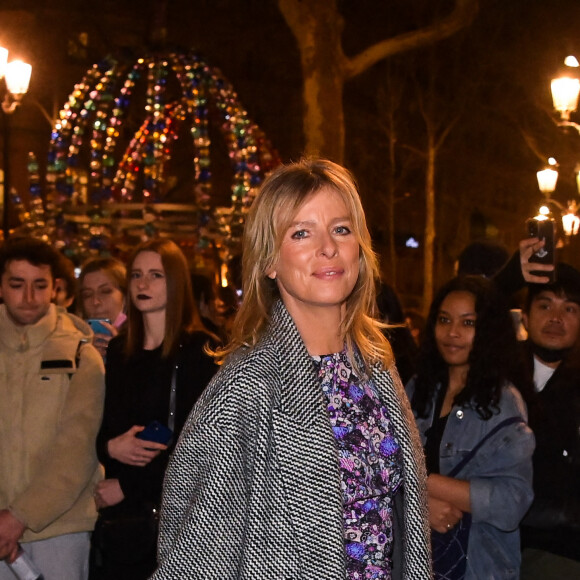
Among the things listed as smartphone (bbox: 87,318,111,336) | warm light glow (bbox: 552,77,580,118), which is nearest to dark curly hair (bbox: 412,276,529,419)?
smartphone (bbox: 87,318,111,336)

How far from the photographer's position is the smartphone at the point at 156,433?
4867 millimetres

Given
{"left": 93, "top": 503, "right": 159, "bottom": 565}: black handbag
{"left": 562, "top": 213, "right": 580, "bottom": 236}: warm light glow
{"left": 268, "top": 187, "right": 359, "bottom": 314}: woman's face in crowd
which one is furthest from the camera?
{"left": 562, "top": 213, "right": 580, "bottom": 236}: warm light glow

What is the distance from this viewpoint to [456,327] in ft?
15.9

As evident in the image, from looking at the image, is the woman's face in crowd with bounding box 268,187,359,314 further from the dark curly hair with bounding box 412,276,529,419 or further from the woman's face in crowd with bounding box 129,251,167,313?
the woman's face in crowd with bounding box 129,251,167,313

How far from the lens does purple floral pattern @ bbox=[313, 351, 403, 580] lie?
2.98 meters

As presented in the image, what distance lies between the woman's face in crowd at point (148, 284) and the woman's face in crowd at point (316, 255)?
2210mm

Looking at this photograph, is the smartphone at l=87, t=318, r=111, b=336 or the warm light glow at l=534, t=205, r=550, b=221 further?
the smartphone at l=87, t=318, r=111, b=336

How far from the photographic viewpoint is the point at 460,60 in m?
34.7

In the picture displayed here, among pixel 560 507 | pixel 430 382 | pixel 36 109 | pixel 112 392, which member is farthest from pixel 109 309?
pixel 36 109

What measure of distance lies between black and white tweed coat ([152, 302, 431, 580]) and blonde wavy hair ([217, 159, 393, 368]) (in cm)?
21

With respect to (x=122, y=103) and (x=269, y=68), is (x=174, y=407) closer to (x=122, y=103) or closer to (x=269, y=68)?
(x=122, y=103)

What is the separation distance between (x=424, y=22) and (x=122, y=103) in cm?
1860

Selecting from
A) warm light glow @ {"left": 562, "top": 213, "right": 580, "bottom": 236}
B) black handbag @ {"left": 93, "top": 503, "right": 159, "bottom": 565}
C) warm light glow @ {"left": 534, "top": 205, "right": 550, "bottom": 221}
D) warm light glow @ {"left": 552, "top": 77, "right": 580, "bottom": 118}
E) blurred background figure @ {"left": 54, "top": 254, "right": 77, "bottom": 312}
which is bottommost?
black handbag @ {"left": 93, "top": 503, "right": 159, "bottom": 565}

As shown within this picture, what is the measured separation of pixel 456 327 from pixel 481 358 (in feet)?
0.68
